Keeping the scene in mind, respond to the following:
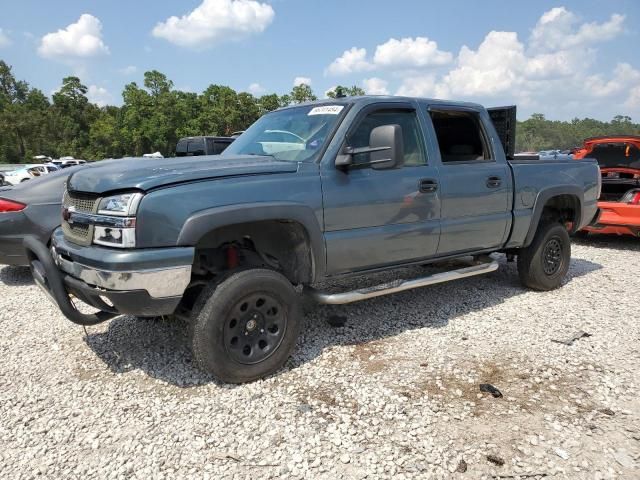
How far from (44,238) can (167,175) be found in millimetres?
3521

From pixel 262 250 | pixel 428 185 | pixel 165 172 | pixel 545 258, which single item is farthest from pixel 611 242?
pixel 165 172

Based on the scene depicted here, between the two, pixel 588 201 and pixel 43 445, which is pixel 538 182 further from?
pixel 43 445

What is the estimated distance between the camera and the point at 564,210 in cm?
579

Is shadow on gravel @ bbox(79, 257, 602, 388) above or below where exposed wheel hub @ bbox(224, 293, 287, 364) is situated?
below

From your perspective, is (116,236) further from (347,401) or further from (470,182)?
(470,182)

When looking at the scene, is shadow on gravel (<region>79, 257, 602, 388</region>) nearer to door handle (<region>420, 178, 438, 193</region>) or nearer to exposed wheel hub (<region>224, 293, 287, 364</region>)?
exposed wheel hub (<region>224, 293, 287, 364</region>)

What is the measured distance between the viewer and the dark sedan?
18.4 feet

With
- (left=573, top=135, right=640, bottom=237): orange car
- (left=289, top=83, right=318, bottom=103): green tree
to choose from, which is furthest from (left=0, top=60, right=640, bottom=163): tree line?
(left=573, top=135, right=640, bottom=237): orange car

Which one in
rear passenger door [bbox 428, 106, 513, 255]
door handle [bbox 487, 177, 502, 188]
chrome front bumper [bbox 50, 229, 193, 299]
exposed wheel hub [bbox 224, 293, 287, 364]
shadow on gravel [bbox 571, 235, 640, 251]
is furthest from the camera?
shadow on gravel [bbox 571, 235, 640, 251]

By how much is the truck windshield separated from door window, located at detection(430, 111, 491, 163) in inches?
50.9

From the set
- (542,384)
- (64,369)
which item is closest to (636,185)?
(542,384)

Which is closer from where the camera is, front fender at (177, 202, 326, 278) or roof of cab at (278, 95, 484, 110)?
front fender at (177, 202, 326, 278)

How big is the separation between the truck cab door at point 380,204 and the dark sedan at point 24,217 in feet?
12.8

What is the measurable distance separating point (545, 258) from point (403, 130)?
8.40 feet
